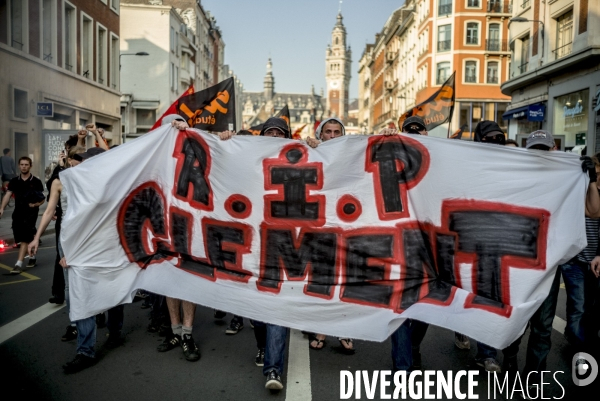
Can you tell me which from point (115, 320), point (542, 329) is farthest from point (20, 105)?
point (542, 329)

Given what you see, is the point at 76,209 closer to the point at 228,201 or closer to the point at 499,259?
the point at 228,201

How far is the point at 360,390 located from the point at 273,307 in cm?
94

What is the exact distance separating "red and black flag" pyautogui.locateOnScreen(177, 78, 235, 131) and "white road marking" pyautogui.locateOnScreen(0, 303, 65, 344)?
304cm

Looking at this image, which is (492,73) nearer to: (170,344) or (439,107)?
(439,107)

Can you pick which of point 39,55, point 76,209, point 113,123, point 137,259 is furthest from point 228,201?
point 113,123

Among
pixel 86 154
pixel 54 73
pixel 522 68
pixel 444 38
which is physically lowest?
pixel 86 154

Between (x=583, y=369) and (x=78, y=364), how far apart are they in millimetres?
4108

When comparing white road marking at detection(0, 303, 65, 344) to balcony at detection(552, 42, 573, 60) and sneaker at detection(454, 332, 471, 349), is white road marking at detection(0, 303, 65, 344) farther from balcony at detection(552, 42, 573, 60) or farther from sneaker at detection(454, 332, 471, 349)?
balcony at detection(552, 42, 573, 60)

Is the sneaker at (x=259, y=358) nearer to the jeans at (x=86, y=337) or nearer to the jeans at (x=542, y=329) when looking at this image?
the jeans at (x=86, y=337)

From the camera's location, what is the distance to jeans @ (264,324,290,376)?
4336 millimetres

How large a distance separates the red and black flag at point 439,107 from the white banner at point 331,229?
5.05 meters

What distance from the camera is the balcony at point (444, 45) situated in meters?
46.4

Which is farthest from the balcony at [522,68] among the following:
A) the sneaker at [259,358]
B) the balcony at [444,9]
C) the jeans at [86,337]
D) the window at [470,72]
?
the jeans at [86,337]

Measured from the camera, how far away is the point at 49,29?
2319cm
